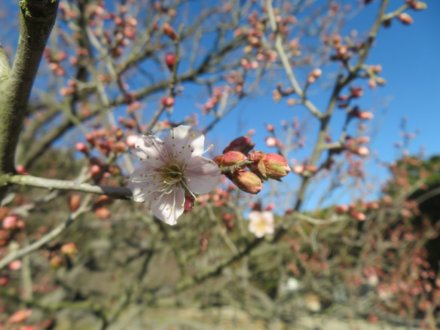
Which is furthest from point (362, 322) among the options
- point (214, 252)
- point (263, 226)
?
point (263, 226)

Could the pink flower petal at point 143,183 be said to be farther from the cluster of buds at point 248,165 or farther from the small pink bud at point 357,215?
the small pink bud at point 357,215

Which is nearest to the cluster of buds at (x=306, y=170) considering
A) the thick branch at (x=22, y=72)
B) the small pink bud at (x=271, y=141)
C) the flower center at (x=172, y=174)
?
the small pink bud at (x=271, y=141)

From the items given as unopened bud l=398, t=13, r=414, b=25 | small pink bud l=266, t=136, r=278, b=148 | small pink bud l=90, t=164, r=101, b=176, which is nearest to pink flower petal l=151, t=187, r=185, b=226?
small pink bud l=90, t=164, r=101, b=176

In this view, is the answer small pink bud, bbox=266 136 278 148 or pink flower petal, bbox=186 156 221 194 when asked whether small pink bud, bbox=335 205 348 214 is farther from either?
pink flower petal, bbox=186 156 221 194

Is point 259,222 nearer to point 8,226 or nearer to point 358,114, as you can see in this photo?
point 358,114

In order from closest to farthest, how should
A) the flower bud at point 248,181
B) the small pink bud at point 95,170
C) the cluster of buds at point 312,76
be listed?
the flower bud at point 248,181, the small pink bud at point 95,170, the cluster of buds at point 312,76

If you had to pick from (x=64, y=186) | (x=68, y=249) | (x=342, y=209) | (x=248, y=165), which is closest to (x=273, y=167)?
(x=248, y=165)
